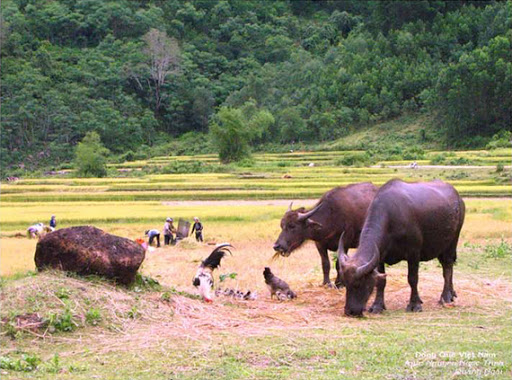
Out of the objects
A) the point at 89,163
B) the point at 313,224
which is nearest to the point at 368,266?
the point at 313,224

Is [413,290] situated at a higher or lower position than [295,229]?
lower

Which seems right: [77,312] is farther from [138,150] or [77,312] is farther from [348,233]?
[138,150]

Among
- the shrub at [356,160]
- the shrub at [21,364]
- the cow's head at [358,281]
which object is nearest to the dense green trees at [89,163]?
the shrub at [356,160]

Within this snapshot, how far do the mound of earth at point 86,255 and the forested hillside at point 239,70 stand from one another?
39.2 metres

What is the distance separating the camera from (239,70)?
74.8 m

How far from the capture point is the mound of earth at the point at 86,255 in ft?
29.7

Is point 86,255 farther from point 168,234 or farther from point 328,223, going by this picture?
point 168,234

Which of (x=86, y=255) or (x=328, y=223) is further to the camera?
(x=328, y=223)

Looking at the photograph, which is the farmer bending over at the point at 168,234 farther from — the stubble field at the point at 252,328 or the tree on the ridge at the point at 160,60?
the tree on the ridge at the point at 160,60

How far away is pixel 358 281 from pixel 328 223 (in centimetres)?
300

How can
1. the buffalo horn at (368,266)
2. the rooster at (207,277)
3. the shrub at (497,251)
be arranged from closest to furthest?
the buffalo horn at (368,266) → the rooster at (207,277) → the shrub at (497,251)

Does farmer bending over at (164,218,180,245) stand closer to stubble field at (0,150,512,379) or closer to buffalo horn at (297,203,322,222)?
stubble field at (0,150,512,379)

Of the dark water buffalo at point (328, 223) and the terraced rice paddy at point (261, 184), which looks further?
the terraced rice paddy at point (261, 184)

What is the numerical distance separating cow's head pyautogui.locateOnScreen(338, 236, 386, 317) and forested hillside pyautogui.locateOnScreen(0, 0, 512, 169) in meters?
39.4
